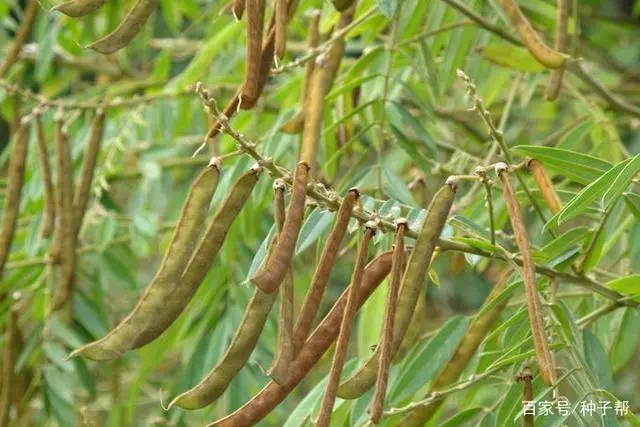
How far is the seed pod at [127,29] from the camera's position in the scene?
104 cm

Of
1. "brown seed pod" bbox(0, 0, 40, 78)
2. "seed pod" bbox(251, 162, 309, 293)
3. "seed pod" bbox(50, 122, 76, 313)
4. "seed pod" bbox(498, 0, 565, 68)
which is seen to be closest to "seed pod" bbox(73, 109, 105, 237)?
"seed pod" bbox(50, 122, 76, 313)

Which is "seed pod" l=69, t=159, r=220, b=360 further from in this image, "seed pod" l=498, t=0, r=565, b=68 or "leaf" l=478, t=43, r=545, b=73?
"leaf" l=478, t=43, r=545, b=73

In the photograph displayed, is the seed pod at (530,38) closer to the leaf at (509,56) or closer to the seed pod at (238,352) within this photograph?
the leaf at (509,56)

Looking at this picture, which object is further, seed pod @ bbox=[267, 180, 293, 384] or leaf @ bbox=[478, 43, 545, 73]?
leaf @ bbox=[478, 43, 545, 73]

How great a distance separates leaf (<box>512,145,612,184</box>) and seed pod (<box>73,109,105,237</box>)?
2.25ft

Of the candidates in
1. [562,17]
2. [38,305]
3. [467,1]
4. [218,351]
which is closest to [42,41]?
[38,305]

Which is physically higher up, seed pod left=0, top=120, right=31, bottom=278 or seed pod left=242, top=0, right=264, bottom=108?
seed pod left=242, top=0, right=264, bottom=108

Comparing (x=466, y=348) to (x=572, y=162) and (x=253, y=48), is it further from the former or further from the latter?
(x=253, y=48)

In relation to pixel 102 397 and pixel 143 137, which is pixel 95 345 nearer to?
pixel 143 137

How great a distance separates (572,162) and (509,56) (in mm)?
379

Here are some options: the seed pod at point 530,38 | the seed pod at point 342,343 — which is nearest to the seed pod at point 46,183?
the seed pod at point 530,38

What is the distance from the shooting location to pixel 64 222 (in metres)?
1.64

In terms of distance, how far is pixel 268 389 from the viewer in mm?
945

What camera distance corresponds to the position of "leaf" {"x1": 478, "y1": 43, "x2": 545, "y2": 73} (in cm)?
147
